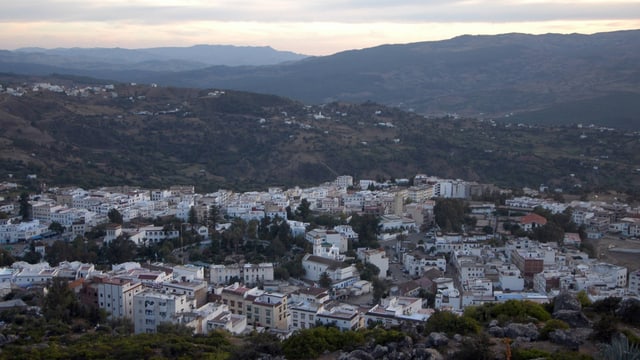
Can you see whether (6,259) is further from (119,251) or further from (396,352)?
(396,352)

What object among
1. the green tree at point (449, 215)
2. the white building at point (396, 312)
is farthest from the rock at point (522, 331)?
the green tree at point (449, 215)

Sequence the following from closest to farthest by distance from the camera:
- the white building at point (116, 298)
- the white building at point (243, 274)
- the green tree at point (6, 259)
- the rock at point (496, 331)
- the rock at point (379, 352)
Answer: the rock at point (379, 352) < the rock at point (496, 331) < the white building at point (116, 298) < the white building at point (243, 274) < the green tree at point (6, 259)

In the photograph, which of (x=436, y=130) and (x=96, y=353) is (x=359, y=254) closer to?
(x=96, y=353)

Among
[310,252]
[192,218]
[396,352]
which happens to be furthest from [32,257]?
[396,352]

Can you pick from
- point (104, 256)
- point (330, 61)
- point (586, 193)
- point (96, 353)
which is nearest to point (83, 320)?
point (96, 353)

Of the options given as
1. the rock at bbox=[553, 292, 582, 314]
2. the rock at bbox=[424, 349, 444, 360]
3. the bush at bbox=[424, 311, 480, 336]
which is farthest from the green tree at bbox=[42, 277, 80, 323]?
the rock at bbox=[553, 292, 582, 314]

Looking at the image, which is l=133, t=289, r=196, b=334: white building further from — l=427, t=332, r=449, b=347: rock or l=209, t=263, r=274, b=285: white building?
l=427, t=332, r=449, b=347: rock

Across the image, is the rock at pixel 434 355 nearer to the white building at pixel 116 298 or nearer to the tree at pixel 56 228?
the white building at pixel 116 298
